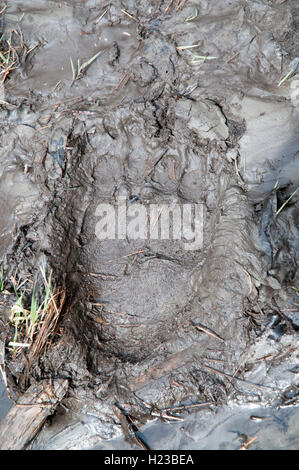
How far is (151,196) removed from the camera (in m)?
3.11

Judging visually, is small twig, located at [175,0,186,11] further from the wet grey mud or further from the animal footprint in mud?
the animal footprint in mud

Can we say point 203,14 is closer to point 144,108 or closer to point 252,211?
point 144,108

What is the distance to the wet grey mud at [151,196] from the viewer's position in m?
2.49

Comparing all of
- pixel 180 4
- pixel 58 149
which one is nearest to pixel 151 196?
pixel 58 149

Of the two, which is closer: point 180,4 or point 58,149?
point 58,149

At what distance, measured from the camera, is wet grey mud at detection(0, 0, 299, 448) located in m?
2.49

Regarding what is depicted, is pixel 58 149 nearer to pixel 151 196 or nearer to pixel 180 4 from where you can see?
pixel 151 196

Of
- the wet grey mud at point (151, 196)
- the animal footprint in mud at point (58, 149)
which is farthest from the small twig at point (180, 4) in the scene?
the animal footprint in mud at point (58, 149)

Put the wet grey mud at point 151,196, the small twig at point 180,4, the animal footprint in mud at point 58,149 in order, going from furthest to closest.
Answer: the small twig at point 180,4 → the animal footprint in mud at point 58,149 → the wet grey mud at point 151,196

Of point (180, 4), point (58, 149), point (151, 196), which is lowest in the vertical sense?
point (151, 196)

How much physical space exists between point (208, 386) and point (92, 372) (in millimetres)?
720

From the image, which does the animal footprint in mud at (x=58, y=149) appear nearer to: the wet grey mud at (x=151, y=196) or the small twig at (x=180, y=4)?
the wet grey mud at (x=151, y=196)
